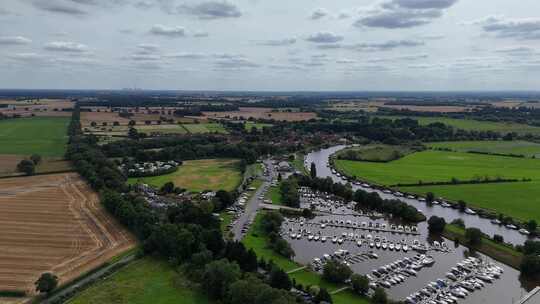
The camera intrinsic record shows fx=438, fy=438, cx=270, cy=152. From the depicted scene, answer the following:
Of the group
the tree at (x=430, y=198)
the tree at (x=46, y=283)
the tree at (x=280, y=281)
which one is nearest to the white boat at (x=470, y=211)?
the tree at (x=430, y=198)

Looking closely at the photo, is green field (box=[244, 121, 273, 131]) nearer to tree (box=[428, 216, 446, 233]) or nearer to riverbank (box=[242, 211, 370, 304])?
riverbank (box=[242, 211, 370, 304])

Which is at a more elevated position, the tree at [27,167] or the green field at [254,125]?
the green field at [254,125]

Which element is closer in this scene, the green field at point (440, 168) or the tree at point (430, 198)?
the tree at point (430, 198)

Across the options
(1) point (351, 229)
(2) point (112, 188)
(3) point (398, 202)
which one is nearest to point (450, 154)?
(3) point (398, 202)

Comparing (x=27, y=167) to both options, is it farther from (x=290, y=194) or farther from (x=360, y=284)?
(x=360, y=284)

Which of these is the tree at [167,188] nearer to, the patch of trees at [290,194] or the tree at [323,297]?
the patch of trees at [290,194]

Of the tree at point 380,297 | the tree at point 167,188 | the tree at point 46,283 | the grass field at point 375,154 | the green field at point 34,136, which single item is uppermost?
the green field at point 34,136
